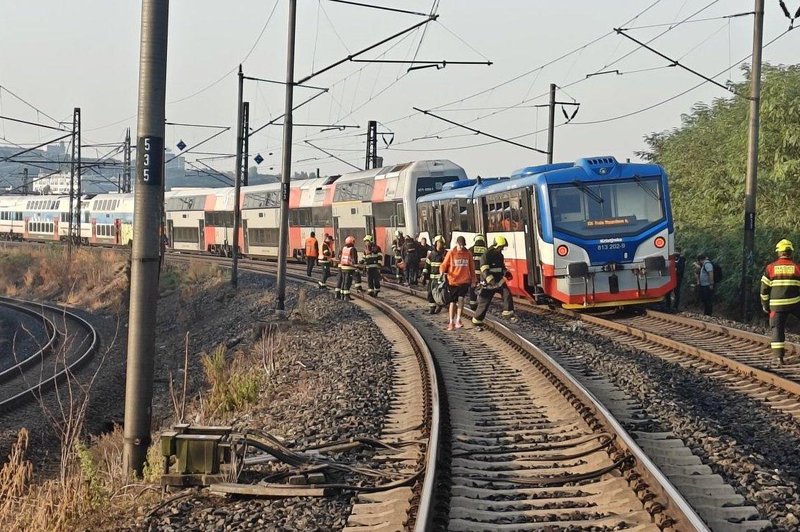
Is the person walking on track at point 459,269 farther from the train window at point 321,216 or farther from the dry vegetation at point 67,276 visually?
the dry vegetation at point 67,276

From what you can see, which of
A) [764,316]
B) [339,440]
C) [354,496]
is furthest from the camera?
[764,316]

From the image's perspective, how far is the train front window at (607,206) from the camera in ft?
62.0

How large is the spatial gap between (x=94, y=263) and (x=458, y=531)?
4216 centimetres

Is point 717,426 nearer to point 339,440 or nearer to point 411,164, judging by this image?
point 339,440

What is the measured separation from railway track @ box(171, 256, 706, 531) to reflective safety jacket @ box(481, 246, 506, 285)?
5.38 m

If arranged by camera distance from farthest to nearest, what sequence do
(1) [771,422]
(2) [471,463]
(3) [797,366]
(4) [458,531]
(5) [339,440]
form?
(3) [797,366] → (1) [771,422] → (5) [339,440] → (2) [471,463] → (4) [458,531]

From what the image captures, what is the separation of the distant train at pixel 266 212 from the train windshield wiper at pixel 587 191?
521 inches

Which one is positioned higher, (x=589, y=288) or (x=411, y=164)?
(x=411, y=164)

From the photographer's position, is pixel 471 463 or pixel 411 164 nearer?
pixel 471 463

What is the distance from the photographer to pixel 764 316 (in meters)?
25.2

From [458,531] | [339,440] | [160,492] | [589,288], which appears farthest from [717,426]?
[589,288]

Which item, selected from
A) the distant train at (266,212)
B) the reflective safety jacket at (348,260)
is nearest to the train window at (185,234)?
the distant train at (266,212)

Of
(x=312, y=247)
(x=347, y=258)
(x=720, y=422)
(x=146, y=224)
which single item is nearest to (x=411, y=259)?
(x=312, y=247)

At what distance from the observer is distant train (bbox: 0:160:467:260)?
3294 cm
